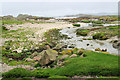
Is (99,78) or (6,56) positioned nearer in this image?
(99,78)

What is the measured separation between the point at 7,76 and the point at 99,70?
12331mm

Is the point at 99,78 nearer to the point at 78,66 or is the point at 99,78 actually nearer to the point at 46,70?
the point at 78,66

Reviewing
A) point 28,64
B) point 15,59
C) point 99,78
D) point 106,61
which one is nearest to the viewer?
point 99,78

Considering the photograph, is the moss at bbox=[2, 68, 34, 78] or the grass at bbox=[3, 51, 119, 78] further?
the moss at bbox=[2, 68, 34, 78]

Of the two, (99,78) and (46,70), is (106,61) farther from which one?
(46,70)

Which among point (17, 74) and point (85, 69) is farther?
point (85, 69)

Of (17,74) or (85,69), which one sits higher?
(85,69)

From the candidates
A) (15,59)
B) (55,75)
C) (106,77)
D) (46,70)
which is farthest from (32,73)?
(106,77)

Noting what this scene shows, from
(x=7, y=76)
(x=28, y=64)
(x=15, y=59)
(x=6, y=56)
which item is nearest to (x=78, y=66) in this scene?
(x=28, y=64)

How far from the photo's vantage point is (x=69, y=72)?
1861 centimetres

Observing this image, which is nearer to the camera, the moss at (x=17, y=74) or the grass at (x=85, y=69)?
the grass at (x=85, y=69)

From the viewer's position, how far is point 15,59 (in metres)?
25.4

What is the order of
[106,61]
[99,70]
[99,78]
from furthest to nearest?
[106,61], [99,70], [99,78]

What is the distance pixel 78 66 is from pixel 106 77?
4121 mm
